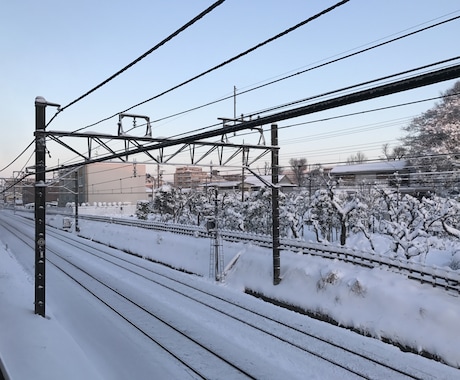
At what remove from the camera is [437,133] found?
37.2 metres

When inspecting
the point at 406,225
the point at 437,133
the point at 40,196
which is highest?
the point at 437,133

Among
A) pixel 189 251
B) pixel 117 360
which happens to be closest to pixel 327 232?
pixel 189 251

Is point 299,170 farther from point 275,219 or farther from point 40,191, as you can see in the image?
point 40,191

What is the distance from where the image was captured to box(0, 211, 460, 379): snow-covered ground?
28.8ft

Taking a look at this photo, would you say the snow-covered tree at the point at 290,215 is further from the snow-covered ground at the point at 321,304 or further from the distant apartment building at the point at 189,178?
the distant apartment building at the point at 189,178

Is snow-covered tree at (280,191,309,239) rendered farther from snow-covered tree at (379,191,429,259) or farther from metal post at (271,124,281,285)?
metal post at (271,124,281,285)

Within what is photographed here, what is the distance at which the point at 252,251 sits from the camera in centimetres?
1895

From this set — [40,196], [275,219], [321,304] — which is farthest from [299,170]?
[40,196]

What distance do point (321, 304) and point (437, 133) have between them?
31581 millimetres

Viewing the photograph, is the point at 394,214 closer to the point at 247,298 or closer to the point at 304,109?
the point at 247,298

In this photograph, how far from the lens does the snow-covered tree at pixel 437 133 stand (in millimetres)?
34844

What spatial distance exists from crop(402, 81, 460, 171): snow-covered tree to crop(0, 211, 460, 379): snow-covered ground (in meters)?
24.1

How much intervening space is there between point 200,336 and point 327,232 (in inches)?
1039

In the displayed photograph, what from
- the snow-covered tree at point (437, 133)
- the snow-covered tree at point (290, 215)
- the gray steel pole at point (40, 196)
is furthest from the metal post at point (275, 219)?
the snow-covered tree at point (437, 133)
